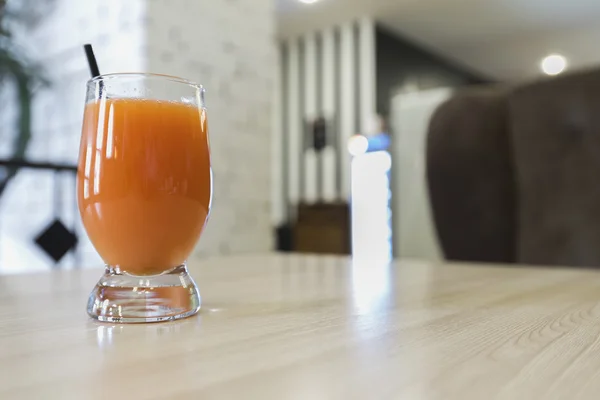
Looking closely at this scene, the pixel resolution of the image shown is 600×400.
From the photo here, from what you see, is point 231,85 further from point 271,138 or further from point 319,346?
point 319,346

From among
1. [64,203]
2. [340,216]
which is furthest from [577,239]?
[340,216]

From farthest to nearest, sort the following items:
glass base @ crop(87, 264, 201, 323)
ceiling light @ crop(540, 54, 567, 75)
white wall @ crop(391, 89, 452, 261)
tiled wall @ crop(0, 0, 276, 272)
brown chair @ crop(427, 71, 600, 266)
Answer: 1. ceiling light @ crop(540, 54, 567, 75)
2. white wall @ crop(391, 89, 452, 261)
3. tiled wall @ crop(0, 0, 276, 272)
4. brown chair @ crop(427, 71, 600, 266)
5. glass base @ crop(87, 264, 201, 323)

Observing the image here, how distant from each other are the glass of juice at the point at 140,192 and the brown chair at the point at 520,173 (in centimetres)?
97

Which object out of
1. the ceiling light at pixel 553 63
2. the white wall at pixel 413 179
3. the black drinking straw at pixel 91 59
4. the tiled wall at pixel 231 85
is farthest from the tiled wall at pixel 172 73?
the ceiling light at pixel 553 63

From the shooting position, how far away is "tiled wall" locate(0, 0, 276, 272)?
1.86 m

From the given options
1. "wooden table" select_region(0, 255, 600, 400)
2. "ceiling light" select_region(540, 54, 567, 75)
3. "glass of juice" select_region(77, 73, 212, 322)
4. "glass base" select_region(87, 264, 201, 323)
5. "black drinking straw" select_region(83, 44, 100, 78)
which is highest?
"ceiling light" select_region(540, 54, 567, 75)

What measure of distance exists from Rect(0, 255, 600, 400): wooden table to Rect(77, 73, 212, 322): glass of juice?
0.03 metres

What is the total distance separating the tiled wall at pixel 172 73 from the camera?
6.11 ft

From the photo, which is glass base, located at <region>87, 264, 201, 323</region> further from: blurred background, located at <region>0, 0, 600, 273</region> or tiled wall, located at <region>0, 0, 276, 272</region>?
tiled wall, located at <region>0, 0, 276, 272</region>

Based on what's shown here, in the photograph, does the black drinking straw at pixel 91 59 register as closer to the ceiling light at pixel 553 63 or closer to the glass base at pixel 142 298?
the glass base at pixel 142 298

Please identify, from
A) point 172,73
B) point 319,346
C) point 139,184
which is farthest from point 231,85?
point 319,346

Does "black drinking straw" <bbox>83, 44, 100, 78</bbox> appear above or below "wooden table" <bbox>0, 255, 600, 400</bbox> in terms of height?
above

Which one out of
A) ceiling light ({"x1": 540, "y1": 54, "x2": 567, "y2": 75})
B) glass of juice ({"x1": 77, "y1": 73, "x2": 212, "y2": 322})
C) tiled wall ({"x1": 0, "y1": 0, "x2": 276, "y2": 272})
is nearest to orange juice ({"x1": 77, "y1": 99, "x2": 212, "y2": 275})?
glass of juice ({"x1": 77, "y1": 73, "x2": 212, "y2": 322})

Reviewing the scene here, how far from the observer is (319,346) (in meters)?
0.29
